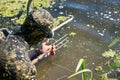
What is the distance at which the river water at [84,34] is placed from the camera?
333 cm

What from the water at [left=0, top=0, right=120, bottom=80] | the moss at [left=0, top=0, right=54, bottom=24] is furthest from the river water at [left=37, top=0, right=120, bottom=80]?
the moss at [left=0, top=0, right=54, bottom=24]

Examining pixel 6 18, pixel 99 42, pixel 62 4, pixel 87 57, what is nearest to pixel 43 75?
pixel 87 57

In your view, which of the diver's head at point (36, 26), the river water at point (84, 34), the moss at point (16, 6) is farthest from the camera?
the moss at point (16, 6)

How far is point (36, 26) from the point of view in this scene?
2.23 meters

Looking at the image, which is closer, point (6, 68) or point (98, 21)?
point (6, 68)

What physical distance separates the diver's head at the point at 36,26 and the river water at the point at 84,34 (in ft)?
3.27

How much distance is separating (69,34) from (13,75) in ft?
6.89

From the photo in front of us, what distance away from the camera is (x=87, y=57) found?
11.4 feet

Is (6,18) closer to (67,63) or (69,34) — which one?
(69,34)

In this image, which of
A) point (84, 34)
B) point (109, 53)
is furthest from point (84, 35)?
point (109, 53)

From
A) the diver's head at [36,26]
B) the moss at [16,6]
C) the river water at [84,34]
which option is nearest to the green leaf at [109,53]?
the river water at [84,34]

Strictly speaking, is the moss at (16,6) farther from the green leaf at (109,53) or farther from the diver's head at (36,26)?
the diver's head at (36,26)

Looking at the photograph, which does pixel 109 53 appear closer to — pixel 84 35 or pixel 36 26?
pixel 84 35

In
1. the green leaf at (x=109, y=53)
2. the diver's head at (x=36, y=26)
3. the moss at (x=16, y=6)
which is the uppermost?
the diver's head at (x=36, y=26)
